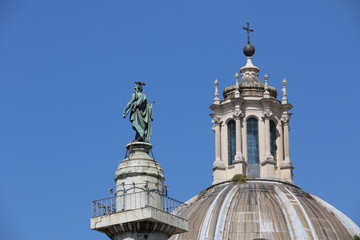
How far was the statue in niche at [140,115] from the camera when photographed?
61312 millimetres

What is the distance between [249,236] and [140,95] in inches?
1027

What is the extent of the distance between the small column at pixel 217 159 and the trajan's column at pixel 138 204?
114ft

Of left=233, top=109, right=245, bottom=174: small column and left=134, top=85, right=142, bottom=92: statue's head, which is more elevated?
left=233, top=109, right=245, bottom=174: small column

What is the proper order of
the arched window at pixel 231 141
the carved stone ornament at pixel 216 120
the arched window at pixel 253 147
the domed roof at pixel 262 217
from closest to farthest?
the domed roof at pixel 262 217, the arched window at pixel 253 147, the arched window at pixel 231 141, the carved stone ornament at pixel 216 120

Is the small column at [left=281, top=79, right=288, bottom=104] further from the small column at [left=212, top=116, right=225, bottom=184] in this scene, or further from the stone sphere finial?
the small column at [left=212, top=116, right=225, bottom=184]

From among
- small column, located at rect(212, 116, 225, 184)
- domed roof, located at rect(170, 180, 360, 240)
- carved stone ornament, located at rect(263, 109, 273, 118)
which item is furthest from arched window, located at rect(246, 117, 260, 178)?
domed roof, located at rect(170, 180, 360, 240)

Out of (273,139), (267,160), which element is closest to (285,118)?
(273,139)

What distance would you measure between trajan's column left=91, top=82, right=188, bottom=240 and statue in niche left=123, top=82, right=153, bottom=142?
47mm

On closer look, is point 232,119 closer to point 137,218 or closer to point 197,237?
point 197,237

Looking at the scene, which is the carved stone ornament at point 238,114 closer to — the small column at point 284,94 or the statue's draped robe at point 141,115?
the small column at point 284,94

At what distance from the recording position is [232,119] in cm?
9744

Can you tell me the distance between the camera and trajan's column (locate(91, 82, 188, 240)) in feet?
192

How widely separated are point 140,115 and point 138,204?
407 cm

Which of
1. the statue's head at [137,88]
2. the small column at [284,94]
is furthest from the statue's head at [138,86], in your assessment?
the small column at [284,94]
